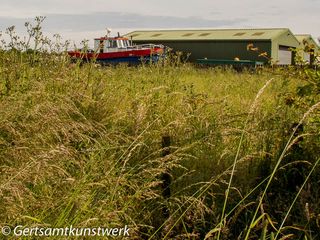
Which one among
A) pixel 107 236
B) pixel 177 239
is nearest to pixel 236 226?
pixel 177 239

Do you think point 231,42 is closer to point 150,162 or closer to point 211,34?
point 211,34

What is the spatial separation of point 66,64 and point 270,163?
3.14 m

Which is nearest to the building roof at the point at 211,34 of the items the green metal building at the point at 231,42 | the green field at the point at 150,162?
the green metal building at the point at 231,42

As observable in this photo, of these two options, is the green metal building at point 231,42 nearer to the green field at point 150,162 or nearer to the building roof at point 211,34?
the building roof at point 211,34

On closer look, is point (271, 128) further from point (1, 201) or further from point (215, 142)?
point (1, 201)

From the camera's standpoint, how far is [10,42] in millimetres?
5367

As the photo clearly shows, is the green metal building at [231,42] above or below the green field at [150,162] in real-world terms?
above

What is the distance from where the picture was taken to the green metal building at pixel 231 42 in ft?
115

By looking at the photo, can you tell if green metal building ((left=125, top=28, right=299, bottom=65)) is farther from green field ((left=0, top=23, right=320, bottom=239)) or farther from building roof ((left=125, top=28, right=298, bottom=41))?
green field ((left=0, top=23, right=320, bottom=239))

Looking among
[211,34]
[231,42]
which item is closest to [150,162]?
[231,42]

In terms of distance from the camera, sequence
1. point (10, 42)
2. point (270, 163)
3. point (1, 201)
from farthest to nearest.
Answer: point (10, 42), point (270, 163), point (1, 201)

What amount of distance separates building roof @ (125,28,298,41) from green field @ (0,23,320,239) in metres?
31.8

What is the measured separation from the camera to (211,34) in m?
38.5

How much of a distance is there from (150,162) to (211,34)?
122 ft
